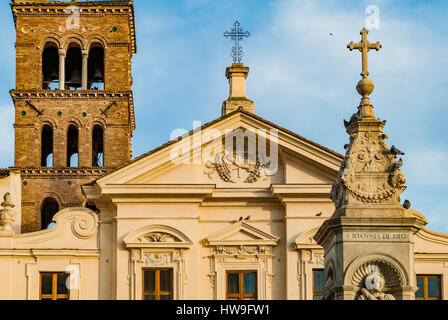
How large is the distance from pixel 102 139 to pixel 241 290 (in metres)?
23.2

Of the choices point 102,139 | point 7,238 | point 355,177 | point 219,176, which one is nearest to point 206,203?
point 219,176

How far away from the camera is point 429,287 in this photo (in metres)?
Answer: 35.4

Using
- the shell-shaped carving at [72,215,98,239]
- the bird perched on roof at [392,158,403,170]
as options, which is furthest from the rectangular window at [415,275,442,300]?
the bird perched on roof at [392,158,403,170]

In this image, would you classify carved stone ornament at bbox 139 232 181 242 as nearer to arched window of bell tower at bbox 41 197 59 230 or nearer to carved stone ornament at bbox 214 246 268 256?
carved stone ornament at bbox 214 246 268 256

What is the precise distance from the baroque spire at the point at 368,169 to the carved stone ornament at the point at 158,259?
1535 centimetres

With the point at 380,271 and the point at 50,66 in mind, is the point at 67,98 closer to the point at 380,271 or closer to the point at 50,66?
the point at 50,66

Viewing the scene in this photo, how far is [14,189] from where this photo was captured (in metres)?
52.4

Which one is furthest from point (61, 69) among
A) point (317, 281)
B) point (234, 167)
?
point (317, 281)

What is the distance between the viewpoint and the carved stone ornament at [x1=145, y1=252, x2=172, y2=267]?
35000 mm

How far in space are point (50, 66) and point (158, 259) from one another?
81.7 feet

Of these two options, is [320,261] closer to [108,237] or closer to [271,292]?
[271,292]

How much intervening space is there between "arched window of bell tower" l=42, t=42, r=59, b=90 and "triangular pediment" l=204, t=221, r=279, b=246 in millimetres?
23966
